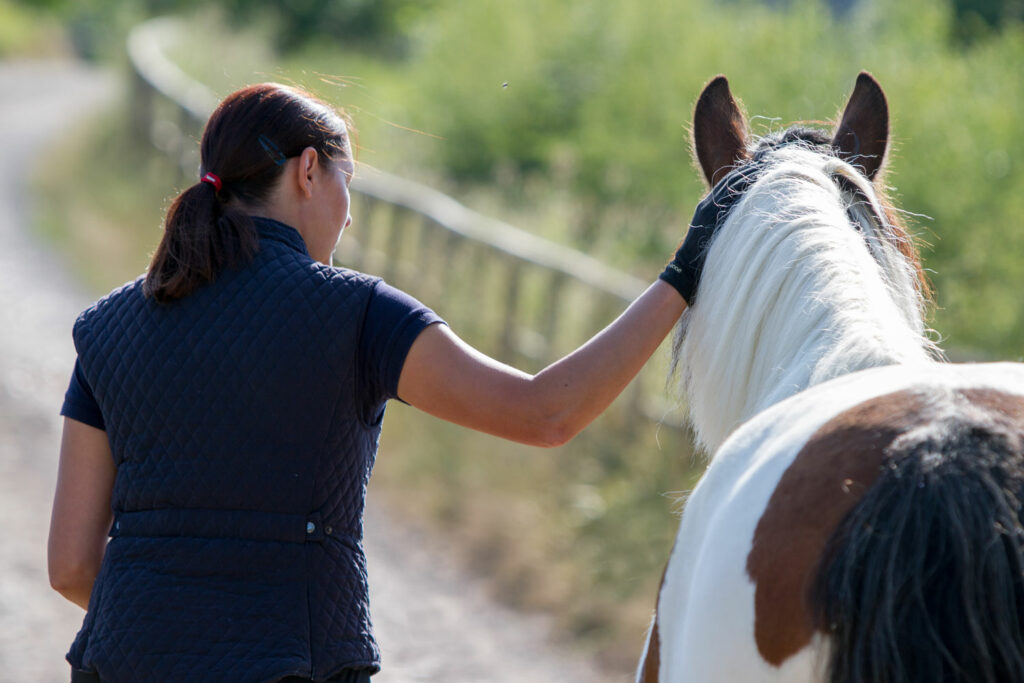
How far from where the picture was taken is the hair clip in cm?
192

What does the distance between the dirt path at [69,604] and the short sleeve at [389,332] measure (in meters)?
3.22

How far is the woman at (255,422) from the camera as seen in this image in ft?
5.82

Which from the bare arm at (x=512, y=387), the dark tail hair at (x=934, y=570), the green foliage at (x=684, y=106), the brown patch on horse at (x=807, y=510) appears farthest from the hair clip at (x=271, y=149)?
the green foliage at (x=684, y=106)

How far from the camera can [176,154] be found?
12875 mm

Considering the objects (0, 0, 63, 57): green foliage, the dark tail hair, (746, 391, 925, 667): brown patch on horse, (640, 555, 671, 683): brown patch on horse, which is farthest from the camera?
(0, 0, 63, 57): green foliage

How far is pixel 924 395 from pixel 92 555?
1.43 metres

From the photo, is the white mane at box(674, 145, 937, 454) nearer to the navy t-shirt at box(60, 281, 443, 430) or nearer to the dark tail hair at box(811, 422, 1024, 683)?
the dark tail hair at box(811, 422, 1024, 683)

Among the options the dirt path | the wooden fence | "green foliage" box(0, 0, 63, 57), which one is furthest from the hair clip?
"green foliage" box(0, 0, 63, 57)

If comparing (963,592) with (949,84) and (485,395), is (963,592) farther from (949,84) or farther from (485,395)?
(949,84)

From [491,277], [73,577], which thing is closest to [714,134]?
[73,577]

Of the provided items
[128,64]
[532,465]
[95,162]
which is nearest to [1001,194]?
[532,465]

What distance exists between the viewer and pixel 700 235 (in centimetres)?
206

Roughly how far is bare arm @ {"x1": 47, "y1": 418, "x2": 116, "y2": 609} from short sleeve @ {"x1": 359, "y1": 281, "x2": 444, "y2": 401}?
53 centimetres

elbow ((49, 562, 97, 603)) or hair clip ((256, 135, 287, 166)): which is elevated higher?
hair clip ((256, 135, 287, 166))
